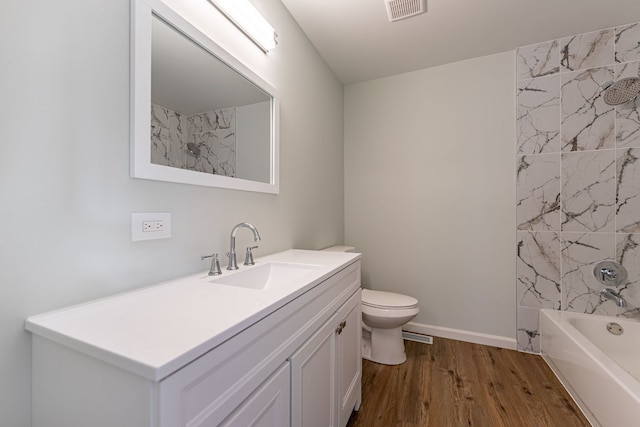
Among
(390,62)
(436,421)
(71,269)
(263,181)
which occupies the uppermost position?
(390,62)

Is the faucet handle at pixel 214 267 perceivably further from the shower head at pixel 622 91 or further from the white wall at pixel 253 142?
the shower head at pixel 622 91

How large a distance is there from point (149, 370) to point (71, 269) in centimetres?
51

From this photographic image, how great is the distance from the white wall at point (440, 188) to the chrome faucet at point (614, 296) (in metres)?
0.55

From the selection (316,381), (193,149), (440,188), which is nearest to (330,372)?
Answer: (316,381)

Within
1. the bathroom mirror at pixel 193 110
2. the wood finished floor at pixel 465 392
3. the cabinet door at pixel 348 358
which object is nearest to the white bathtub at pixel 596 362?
the wood finished floor at pixel 465 392

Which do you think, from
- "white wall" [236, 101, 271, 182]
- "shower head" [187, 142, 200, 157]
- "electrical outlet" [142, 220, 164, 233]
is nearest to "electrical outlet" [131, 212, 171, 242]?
"electrical outlet" [142, 220, 164, 233]

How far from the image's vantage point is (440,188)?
7.92ft

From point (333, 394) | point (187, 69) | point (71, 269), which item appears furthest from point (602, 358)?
point (187, 69)

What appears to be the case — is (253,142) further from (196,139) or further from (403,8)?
(403,8)

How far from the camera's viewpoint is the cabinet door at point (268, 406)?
0.64 meters

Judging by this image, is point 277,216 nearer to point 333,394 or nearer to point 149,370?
point 333,394

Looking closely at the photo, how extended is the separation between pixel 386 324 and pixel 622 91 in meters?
2.25

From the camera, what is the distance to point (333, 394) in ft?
3.85

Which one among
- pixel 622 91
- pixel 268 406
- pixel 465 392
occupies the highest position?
pixel 622 91
